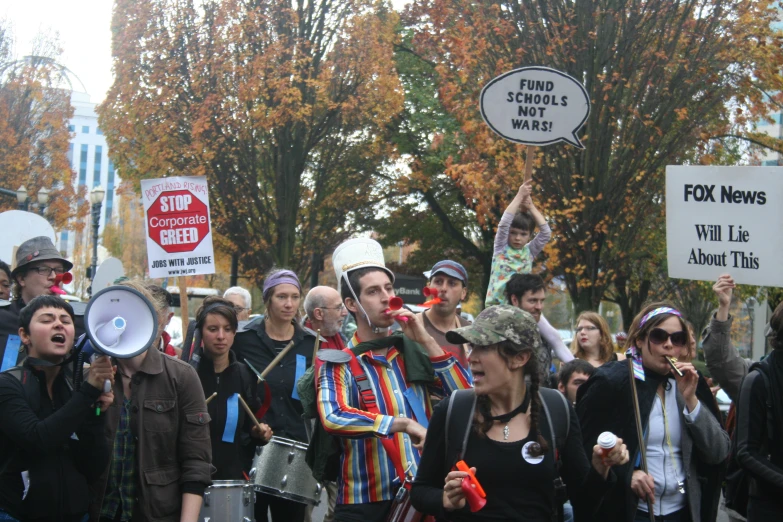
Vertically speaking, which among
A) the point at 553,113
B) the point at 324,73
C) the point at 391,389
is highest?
the point at 324,73

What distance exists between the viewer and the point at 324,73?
25.8 m

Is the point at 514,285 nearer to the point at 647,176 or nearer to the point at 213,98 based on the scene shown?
the point at 647,176

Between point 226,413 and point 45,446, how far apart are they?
2.32 meters

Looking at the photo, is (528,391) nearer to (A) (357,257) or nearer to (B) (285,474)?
(A) (357,257)

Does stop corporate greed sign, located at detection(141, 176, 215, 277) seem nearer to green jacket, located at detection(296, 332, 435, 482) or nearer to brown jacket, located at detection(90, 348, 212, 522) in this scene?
brown jacket, located at detection(90, 348, 212, 522)

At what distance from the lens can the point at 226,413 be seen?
6688 millimetres

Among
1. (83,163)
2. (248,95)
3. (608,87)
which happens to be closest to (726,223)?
(608,87)

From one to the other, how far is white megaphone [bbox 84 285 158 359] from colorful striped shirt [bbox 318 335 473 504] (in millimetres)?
831

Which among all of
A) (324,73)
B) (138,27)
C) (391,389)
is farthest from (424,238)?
(391,389)

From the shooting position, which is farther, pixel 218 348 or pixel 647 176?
pixel 647 176

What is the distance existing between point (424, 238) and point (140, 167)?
38.1ft

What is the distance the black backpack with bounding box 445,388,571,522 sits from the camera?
12.2 feet

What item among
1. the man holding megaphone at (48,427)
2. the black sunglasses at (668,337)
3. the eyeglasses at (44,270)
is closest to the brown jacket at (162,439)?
the man holding megaphone at (48,427)

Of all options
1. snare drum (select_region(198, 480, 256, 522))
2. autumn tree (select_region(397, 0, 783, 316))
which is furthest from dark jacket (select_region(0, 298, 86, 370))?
autumn tree (select_region(397, 0, 783, 316))
